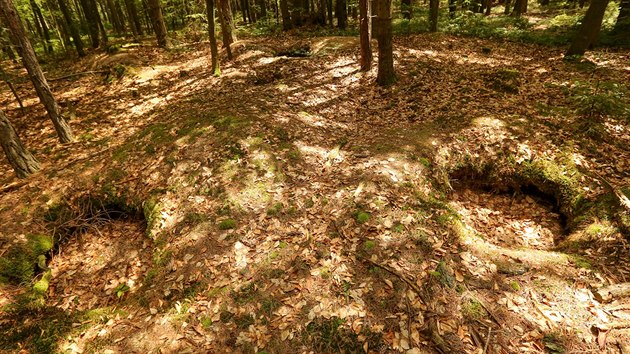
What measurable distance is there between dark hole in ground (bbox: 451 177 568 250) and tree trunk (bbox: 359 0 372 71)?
6.13 m

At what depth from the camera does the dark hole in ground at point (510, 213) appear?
593 cm

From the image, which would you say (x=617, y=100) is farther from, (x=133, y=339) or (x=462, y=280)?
(x=133, y=339)

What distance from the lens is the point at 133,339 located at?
441cm

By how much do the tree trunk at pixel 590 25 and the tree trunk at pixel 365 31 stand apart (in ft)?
24.4

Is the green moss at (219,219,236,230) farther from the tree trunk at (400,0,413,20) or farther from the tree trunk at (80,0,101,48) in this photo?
the tree trunk at (80,0,101,48)

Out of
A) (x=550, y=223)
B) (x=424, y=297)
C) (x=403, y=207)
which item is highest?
(x=403, y=207)

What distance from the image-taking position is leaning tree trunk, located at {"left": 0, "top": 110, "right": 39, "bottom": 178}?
6.79 m

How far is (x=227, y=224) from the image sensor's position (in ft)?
19.4

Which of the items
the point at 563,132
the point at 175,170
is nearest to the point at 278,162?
the point at 175,170

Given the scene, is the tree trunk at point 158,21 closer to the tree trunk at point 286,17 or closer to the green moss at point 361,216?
the tree trunk at point 286,17

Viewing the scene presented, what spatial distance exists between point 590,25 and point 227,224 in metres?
13.6

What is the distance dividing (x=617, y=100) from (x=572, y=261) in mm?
5992

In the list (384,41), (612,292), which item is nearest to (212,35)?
(384,41)

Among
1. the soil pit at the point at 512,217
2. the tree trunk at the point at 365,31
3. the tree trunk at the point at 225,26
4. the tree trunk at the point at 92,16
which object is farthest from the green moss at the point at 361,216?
the tree trunk at the point at 92,16
